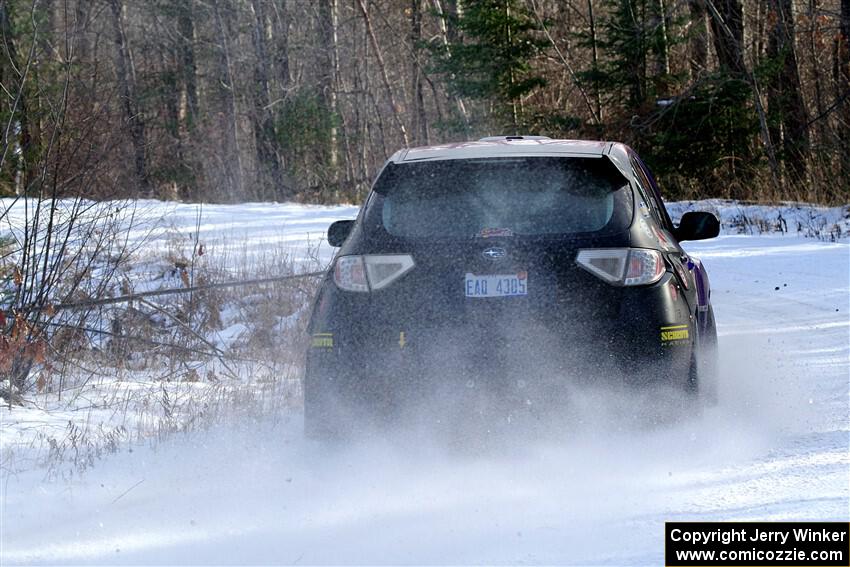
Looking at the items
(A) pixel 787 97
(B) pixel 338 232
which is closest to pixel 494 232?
(B) pixel 338 232

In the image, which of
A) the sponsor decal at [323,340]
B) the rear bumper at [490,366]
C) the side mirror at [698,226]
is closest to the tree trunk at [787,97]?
the side mirror at [698,226]

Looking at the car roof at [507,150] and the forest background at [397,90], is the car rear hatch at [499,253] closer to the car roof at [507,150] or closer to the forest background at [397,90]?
the car roof at [507,150]

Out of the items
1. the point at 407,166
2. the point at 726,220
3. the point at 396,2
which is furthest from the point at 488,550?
the point at 396,2

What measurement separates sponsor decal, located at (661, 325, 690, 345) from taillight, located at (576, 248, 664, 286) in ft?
0.83

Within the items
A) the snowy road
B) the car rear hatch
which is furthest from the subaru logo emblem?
the snowy road

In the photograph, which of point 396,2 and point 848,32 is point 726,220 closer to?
point 848,32

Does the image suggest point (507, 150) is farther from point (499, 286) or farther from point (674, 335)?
point (674, 335)

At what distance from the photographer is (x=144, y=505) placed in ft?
16.4

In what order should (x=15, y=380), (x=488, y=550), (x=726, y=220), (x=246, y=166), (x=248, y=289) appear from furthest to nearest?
(x=246, y=166)
(x=726, y=220)
(x=248, y=289)
(x=15, y=380)
(x=488, y=550)

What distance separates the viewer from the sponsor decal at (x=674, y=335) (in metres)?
5.39

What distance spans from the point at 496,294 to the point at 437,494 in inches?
38.8

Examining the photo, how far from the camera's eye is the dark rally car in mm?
Result: 5234

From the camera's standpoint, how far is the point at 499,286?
5.23 metres

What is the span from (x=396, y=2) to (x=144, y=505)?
3779 centimetres
